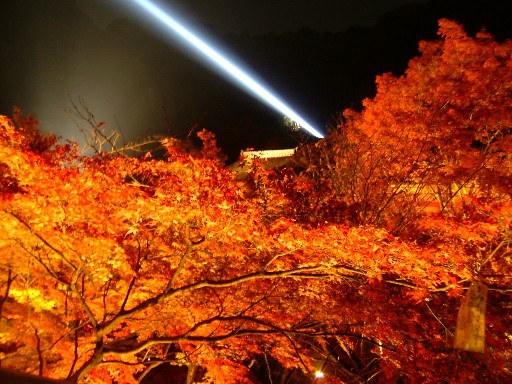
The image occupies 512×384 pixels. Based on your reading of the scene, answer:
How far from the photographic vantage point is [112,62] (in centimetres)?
4978

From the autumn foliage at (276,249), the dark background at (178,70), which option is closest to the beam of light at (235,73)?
the dark background at (178,70)

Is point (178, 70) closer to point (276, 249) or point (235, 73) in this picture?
point (235, 73)

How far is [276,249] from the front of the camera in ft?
27.6

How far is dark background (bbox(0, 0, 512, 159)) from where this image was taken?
1518 inches

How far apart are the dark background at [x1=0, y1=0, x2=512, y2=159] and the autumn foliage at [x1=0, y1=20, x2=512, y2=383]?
21.5 m

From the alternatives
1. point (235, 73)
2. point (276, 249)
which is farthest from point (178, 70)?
point (276, 249)

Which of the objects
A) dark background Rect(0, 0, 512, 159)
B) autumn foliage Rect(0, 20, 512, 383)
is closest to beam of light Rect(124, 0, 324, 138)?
dark background Rect(0, 0, 512, 159)

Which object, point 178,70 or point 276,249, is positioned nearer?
point 276,249

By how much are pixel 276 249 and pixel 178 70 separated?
145ft

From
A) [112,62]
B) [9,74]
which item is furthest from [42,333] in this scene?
[112,62]

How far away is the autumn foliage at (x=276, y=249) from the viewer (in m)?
6.90

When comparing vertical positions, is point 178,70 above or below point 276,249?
above

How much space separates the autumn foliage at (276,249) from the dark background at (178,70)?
21477mm

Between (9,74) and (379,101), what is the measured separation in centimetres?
4168
